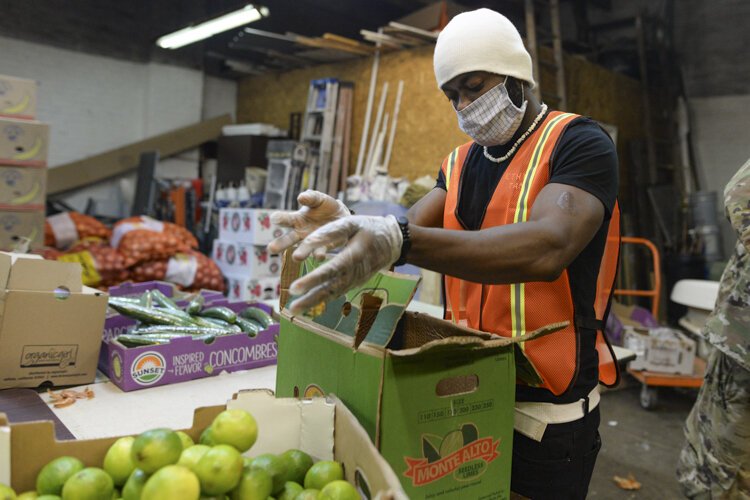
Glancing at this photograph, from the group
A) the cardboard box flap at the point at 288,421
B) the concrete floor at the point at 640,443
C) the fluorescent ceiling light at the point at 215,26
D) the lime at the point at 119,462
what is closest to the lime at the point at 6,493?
the lime at the point at 119,462

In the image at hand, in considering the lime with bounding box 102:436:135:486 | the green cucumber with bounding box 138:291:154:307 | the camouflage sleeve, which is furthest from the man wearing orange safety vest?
the green cucumber with bounding box 138:291:154:307

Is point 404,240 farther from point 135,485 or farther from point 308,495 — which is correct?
point 135,485

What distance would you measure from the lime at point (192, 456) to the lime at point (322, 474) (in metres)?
0.19

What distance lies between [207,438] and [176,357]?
0.95m

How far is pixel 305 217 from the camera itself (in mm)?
1167

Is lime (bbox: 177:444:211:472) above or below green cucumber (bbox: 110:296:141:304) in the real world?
below

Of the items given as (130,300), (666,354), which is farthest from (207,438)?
(666,354)

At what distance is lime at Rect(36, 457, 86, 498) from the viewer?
3.13ft

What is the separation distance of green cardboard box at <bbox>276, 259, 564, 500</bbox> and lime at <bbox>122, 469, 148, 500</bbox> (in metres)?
0.38

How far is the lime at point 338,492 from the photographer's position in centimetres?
91

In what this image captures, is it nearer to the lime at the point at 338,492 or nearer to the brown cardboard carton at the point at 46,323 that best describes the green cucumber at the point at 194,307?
the brown cardboard carton at the point at 46,323

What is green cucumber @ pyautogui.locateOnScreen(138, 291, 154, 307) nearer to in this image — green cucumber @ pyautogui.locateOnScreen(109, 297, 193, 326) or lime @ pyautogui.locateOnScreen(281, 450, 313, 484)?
green cucumber @ pyautogui.locateOnScreen(109, 297, 193, 326)

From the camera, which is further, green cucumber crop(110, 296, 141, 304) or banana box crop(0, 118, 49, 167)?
banana box crop(0, 118, 49, 167)

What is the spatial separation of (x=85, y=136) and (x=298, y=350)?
7.72 metres
